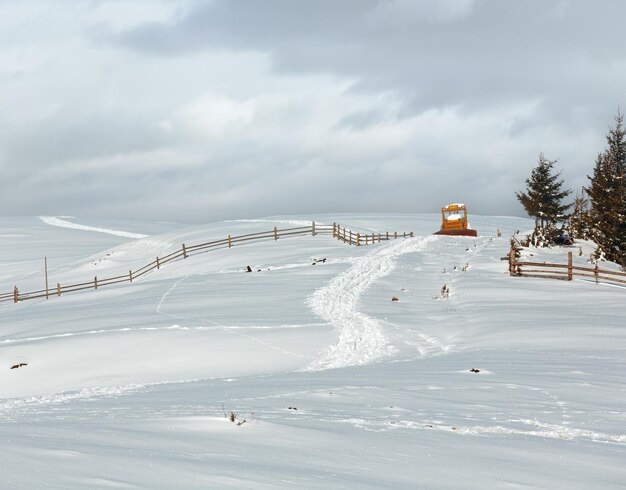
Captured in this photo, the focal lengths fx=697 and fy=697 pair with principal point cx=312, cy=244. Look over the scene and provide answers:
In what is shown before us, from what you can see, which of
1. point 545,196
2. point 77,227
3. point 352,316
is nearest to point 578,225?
point 545,196

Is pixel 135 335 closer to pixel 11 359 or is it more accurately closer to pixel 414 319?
pixel 11 359

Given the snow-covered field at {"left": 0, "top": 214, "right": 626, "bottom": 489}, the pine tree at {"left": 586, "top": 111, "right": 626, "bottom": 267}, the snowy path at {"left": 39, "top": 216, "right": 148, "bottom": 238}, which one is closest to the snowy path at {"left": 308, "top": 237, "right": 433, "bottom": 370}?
the snow-covered field at {"left": 0, "top": 214, "right": 626, "bottom": 489}

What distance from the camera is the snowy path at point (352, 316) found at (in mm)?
17016

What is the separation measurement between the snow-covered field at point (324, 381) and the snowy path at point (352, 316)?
11 centimetres

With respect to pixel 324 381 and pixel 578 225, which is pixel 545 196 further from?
pixel 324 381

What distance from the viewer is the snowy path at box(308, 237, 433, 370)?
1702 centimetres

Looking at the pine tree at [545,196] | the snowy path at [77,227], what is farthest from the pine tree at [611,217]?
the snowy path at [77,227]

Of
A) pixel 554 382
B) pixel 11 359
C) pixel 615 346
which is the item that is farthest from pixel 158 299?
pixel 554 382

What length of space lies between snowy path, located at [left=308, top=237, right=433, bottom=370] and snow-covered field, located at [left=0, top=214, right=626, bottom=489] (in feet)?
0.38

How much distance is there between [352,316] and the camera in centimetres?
2327

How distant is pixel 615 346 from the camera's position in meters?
16.8

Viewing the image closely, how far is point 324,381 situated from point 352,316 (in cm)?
1096

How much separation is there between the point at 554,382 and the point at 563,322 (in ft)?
Result: 32.0

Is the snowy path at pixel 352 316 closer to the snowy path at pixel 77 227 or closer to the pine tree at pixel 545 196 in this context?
the pine tree at pixel 545 196
